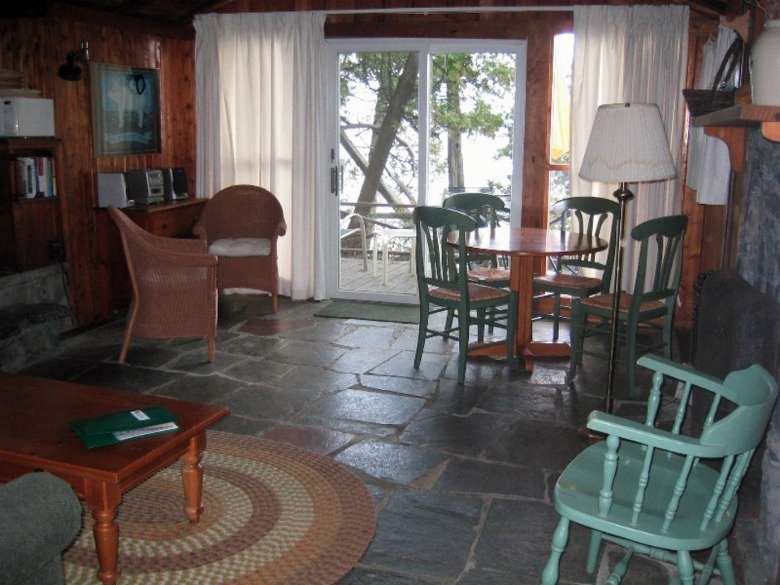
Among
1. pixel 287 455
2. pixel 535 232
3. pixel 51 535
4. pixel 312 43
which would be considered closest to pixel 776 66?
pixel 51 535

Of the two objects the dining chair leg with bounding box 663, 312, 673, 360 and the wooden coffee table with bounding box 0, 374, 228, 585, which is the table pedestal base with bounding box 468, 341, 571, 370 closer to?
the dining chair leg with bounding box 663, 312, 673, 360

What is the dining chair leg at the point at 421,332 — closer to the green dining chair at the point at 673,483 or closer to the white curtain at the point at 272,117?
the white curtain at the point at 272,117

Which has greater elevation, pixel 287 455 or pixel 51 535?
pixel 51 535

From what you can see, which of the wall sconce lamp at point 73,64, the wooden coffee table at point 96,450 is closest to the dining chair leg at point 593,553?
the wooden coffee table at point 96,450

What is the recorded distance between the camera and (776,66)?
2051mm

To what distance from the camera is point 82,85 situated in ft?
18.1

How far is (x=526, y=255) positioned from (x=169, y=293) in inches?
80.5

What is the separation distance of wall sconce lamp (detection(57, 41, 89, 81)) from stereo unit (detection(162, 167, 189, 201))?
3.46 feet

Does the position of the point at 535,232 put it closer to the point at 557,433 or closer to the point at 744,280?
the point at 557,433

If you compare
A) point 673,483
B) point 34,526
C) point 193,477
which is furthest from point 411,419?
point 34,526

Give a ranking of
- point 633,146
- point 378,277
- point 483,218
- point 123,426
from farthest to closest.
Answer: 1. point 378,277
2. point 483,218
3. point 633,146
4. point 123,426

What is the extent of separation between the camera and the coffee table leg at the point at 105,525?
238 cm

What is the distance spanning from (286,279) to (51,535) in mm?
4941

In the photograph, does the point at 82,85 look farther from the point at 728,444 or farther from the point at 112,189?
the point at 728,444
